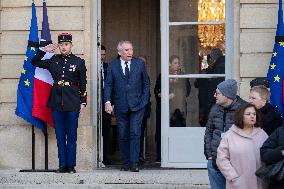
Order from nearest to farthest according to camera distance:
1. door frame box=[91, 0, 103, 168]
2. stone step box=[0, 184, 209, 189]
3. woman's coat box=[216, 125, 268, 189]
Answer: woman's coat box=[216, 125, 268, 189], stone step box=[0, 184, 209, 189], door frame box=[91, 0, 103, 168]


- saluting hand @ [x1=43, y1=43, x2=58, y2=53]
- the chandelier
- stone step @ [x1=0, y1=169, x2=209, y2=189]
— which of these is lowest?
stone step @ [x1=0, y1=169, x2=209, y2=189]

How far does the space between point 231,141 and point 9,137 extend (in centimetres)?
437

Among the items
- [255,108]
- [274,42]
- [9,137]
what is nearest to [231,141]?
[255,108]

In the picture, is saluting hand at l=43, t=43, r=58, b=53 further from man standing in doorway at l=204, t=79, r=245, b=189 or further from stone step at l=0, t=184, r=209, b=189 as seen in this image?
man standing in doorway at l=204, t=79, r=245, b=189

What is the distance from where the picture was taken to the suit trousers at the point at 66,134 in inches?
424

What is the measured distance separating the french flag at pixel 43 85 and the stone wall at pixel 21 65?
0.23 meters

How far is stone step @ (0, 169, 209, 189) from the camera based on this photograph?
1029 centimetres

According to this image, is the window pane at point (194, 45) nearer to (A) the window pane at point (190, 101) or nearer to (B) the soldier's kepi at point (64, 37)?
(A) the window pane at point (190, 101)

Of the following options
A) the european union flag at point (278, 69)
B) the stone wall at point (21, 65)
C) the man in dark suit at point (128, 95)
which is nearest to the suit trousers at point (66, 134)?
the stone wall at point (21, 65)

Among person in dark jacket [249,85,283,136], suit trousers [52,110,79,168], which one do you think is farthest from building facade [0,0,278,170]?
person in dark jacket [249,85,283,136]

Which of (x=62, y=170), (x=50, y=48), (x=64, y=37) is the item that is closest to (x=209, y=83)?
(x=64, y=37)

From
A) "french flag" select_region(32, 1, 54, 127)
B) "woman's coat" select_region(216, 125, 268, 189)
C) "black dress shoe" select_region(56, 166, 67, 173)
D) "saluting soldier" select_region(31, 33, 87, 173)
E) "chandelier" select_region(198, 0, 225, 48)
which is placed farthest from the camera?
"chandelier" select_region(198, 0, 225, 48)

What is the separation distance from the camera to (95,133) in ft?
37.3

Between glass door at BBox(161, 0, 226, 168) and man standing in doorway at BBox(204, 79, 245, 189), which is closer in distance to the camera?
man standing in doorway at BBox(204, 79, 245, 189)
